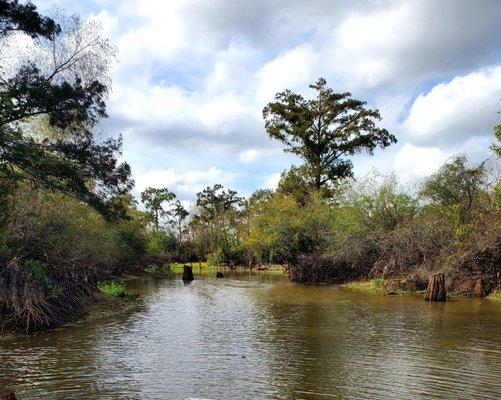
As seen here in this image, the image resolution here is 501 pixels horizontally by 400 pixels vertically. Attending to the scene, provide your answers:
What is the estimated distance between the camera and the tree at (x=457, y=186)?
28.0 metres

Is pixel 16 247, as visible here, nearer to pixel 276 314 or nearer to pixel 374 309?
pixel 276 314

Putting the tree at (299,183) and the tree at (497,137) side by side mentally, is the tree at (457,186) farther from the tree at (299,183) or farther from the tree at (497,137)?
the tree at (299,183)

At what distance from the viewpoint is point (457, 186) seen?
29922mm

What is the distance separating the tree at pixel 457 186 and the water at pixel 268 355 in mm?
9384

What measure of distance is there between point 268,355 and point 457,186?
72.4 feet

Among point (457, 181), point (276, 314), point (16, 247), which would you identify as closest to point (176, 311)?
point (276, 314)

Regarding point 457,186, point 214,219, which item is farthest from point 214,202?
point 457,186

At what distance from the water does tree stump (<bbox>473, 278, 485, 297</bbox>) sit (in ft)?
13.5

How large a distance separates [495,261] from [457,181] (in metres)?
7.10

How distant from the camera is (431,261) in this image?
26.9 metres

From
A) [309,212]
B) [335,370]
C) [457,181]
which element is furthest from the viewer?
[309,212]

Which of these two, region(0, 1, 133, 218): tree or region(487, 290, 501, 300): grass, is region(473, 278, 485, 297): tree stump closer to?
region(487, 290, 501, 300): grass

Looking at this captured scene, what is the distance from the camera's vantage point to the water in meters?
8.98

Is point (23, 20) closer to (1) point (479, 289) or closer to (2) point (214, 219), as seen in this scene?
(1) point (479, 289)
